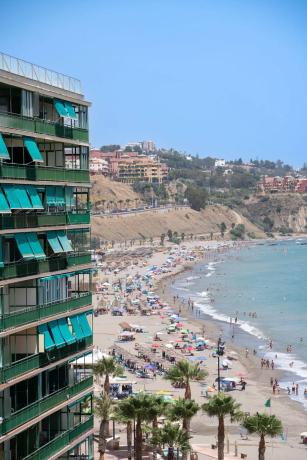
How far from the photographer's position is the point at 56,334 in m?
14.9

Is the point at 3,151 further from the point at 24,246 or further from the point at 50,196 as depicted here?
the point at 50,196

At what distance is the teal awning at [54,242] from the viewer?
14.9 metres

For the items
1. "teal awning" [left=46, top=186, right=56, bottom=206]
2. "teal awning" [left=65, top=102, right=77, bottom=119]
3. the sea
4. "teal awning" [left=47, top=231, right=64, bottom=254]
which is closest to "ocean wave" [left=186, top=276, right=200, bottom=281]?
the sea

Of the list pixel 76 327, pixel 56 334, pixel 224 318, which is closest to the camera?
pixel 56 334

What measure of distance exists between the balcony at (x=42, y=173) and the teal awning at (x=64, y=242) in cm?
86

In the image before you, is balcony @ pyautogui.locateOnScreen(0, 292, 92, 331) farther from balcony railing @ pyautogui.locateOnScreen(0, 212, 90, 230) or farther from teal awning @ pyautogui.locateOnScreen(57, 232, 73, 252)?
balcony railing @ pyautogui.locateOnScreen(0, 212, 90, 230)

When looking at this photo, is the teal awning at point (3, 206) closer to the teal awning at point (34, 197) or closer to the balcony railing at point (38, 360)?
the teal awning at point (34, 197)

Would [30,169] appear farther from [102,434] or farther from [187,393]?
[187,393]

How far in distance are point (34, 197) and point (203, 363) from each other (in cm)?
3919

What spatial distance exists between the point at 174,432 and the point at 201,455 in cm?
Answer: 755

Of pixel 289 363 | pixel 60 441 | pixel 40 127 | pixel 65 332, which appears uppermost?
pixel 40 127

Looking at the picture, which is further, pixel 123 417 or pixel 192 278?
pixel 192 278

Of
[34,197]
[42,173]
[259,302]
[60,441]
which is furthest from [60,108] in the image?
[259,302]

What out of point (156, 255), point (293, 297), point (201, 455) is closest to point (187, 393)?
point (201, 455)
